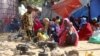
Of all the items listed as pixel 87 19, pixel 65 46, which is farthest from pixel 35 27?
pixel 65 46

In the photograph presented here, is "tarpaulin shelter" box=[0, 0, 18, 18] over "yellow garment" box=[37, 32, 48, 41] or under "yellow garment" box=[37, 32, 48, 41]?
over

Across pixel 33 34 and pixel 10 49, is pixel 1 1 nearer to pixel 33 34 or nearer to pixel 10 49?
pixel 33 34

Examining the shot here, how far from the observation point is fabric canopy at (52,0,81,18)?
13.6 m

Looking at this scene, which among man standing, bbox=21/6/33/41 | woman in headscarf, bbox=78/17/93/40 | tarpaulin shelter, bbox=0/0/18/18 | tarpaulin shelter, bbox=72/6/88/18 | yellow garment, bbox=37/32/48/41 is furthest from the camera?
tarpaulin shelter, bbox=0/0/18/18

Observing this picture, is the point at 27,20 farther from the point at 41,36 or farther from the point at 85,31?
the point at 85,31

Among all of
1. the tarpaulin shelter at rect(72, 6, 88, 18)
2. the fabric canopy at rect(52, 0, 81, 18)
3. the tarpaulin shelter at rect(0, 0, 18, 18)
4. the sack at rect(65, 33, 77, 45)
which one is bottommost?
the sack at rect(65, 33, 77, 45)

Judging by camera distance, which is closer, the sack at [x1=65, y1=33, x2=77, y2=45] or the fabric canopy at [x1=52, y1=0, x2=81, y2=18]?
the sack at [x1=65, y1=33, x2=77, y2=45]

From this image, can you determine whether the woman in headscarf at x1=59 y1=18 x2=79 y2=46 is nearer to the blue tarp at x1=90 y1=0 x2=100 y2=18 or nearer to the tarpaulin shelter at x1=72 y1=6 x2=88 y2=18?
the blue tarp at x1=90 y1=0 x2=100 y2=18

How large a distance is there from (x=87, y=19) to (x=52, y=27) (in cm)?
327

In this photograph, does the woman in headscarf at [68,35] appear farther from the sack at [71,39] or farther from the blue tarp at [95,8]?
the blue tarp at [95,8]

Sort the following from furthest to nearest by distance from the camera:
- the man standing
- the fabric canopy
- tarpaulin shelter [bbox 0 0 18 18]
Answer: tarpaulin shelter [bbox 0 0 18 18] < the fabric canopy < the man standing

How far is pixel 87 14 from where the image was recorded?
47.0ft

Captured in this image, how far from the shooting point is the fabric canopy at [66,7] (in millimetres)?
13645

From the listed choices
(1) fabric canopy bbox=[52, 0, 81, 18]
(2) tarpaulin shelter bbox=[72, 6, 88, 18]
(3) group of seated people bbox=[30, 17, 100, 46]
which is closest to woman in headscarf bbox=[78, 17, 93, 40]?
(3) group of seated people bbox=[30, 17, 100, 46]
